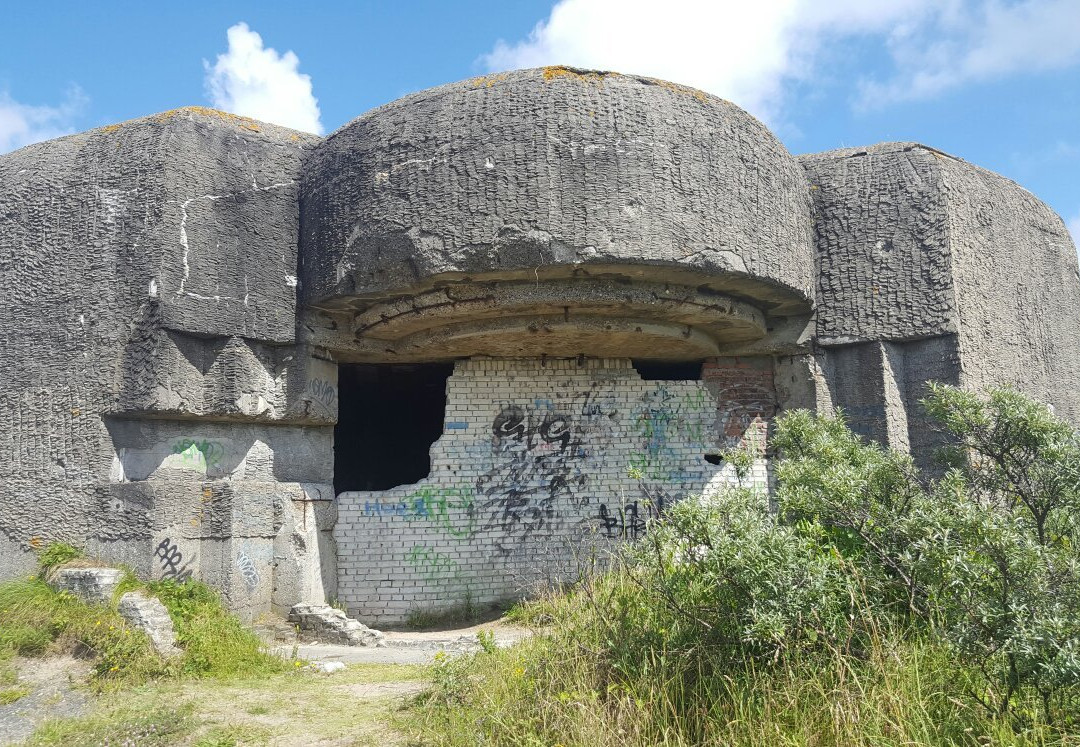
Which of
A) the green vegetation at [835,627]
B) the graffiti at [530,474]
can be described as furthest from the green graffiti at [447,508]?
the green vegetation at [835,627]

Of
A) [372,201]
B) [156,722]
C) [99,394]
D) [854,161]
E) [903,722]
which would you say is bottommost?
[156,722]

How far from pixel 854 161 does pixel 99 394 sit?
682 cm

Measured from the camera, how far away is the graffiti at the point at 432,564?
7391 mm

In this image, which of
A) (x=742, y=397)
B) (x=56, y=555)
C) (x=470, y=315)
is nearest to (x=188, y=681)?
(x=56, y=555)

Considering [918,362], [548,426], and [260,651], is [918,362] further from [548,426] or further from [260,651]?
[260,651]

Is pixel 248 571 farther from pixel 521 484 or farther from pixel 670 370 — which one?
pixel 670 370

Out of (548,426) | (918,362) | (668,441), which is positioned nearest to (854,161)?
(918,362)

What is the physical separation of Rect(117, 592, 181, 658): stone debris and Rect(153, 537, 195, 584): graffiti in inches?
16.0

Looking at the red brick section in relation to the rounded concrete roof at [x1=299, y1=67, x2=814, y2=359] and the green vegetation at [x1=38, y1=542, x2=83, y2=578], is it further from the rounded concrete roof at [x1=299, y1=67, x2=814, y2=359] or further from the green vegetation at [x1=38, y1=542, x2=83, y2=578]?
the green vegetation at [x1=38, y1=542, x2=83, y2=578]

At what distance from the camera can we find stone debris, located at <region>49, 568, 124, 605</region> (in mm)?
5730

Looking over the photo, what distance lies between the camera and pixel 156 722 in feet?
13.6

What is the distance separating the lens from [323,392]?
7.30 metres

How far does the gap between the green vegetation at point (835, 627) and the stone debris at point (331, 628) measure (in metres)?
2.14

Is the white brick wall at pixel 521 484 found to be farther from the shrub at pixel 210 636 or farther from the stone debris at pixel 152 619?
the stone debris at pixel 152 619
